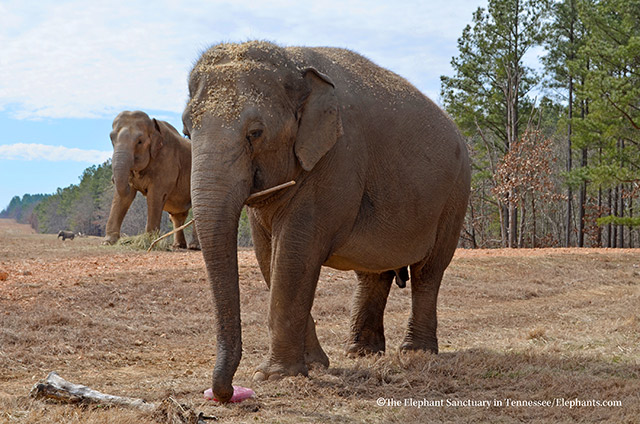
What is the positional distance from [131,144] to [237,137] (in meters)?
13.4

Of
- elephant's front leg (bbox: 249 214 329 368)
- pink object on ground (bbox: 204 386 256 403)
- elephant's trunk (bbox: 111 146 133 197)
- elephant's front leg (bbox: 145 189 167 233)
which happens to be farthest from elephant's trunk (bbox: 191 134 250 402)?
elephant's front leg (bbox: 145 189 167 233)

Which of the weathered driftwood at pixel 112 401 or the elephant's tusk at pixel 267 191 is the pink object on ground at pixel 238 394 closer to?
the weathered driftwood at pixel 112 401

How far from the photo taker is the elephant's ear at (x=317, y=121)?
553 centimetres

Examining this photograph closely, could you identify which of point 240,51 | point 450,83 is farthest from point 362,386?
point 450,83

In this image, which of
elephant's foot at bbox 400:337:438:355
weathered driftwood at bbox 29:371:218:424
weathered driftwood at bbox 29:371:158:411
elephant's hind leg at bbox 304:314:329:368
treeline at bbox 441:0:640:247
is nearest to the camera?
weathered driftwood at bbox 29:371:218:424

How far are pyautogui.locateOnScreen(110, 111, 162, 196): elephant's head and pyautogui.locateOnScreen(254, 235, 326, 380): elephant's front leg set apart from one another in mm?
12978

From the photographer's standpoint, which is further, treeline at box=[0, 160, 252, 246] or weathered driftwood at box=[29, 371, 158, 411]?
treeline at box=[0, 160, 252, 246]

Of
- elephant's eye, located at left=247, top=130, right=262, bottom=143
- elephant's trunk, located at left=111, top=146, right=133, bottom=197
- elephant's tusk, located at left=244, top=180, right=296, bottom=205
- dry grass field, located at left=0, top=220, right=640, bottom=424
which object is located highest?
elephant's trunk, located at left=111, top=146, right=133, bottom=197

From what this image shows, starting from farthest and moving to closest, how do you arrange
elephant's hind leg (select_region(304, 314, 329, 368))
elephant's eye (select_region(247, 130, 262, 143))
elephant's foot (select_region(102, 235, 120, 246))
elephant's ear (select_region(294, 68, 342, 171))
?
elephant's foot (select_region(102, 235, 120, 246)) < elephant's hind leg (select_region(304, 314, 329, 368)) < elephant's ear (select_region(294, 68, 342, 171)) < elephant's eye (select_region(247, 130, 262, 143))

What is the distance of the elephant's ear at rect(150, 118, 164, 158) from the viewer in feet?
60.8

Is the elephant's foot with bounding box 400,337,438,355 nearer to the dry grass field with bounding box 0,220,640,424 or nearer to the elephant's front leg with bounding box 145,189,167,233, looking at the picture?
the dry grass field with bounding box 0,220,640,424

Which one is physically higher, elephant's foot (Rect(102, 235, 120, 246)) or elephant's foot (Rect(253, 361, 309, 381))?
elephant's foot (Rect(102, 235, 120, 246))

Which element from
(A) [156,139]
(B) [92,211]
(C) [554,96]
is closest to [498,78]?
(C) [554,96]

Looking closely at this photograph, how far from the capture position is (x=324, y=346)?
823 centimetres
